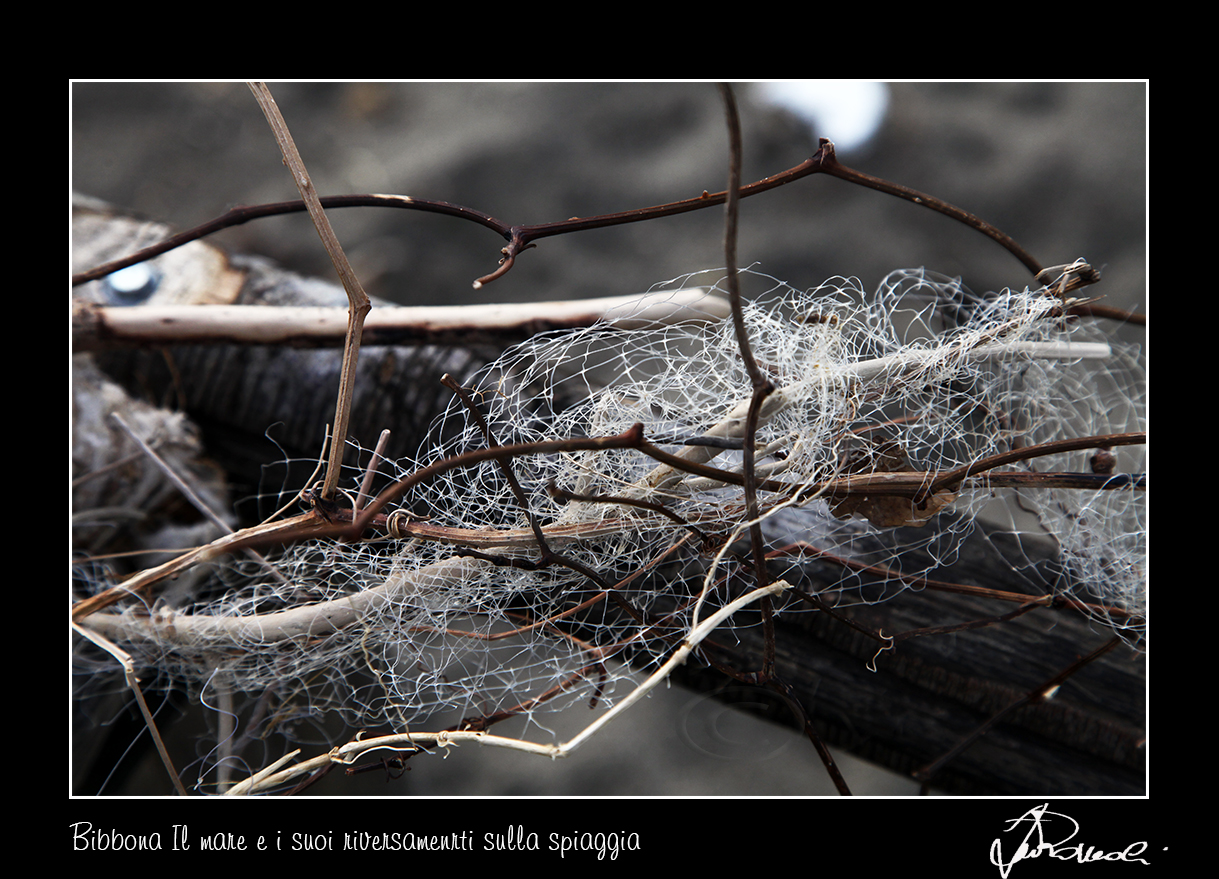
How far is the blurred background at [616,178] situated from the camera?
92 centimetres

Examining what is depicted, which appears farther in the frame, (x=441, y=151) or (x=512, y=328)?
(x=441, y=151)

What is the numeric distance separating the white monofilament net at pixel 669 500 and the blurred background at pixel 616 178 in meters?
0.46

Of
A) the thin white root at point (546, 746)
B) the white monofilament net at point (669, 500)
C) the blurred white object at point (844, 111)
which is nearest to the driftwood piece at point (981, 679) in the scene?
the white monofilament net at point (669, 500)

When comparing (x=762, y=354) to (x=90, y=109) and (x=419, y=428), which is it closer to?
(x=419, y=428)

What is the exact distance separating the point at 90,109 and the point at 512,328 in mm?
1042

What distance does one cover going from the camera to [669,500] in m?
0.32

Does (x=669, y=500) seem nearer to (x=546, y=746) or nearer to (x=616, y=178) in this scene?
(x=546, y=746)

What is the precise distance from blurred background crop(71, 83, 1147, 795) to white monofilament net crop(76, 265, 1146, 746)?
458mm

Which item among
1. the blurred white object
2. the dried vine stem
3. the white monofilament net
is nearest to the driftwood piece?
the white monofilament net

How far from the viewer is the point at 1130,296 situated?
35.8 inches
